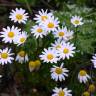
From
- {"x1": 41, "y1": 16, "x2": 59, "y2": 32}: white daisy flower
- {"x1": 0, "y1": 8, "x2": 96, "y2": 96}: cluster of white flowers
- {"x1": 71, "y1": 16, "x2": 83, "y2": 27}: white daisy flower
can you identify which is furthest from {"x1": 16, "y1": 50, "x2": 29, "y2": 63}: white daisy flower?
{"x1": 71, "y1": 16, "x2": 83, "y2": 27}: white daisy flower

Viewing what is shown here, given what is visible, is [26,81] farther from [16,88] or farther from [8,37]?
[8,37]

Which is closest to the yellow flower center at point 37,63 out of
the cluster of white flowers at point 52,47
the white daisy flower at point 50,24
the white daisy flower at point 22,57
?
the cluster of white flowers at point 52,47

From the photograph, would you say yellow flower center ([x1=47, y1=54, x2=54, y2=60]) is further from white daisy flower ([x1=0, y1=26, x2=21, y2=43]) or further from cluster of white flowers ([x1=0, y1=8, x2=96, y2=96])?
white daisy flower ([x1=0, y1=26, x2=21, y2=43])

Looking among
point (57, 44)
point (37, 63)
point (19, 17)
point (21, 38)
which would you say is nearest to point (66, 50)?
point (57, 44)

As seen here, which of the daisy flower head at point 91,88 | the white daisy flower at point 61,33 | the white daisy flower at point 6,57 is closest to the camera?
the daisy flower head at point 91,88

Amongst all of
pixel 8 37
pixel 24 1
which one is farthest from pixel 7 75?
pixel 24 1

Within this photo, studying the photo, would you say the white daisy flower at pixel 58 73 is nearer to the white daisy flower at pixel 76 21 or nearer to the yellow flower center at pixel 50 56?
the yellow flower center at pixel 50 56

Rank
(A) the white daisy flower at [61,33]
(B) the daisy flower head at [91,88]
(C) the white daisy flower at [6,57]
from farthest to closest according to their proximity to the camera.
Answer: (A) the white daisy flower at [61,33] < (C) the white daisy flower at [6,57] < (B) the daisy flower head at [91,88]
